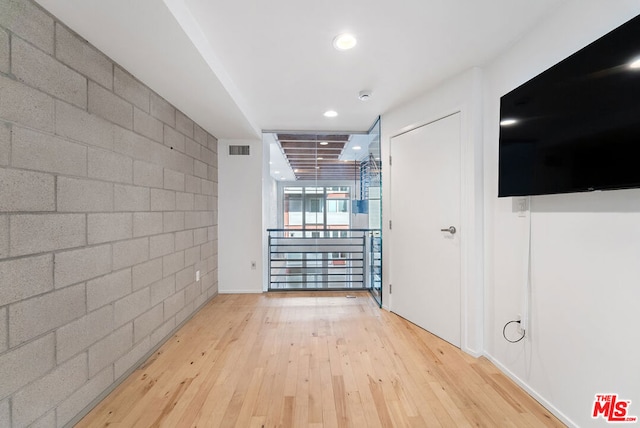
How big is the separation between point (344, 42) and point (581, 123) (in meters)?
1.41

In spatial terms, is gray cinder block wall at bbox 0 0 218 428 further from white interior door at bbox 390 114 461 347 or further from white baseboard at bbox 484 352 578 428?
white baseboard at bbox 484 352 578 428

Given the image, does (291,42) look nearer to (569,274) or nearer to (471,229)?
(471,229)

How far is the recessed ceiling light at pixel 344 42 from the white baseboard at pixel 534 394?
2.53 meters

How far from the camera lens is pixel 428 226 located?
94.7 inches

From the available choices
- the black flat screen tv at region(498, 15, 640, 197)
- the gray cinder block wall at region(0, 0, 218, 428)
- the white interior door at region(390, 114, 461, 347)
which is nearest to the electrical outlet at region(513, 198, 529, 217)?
the black flat screen tv at region(498, 15, 640, 197)

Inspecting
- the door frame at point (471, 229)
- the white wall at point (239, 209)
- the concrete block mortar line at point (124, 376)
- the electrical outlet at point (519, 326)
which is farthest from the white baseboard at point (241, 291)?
the electrical outlet at point (519, 326)

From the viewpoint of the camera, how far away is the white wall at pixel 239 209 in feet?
11.7

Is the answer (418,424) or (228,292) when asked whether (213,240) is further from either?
(418,424)

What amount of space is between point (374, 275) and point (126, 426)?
2807mm

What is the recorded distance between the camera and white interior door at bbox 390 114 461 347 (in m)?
2.17

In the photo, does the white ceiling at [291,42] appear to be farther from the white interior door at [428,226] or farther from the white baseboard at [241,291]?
the white baseboard at [241,291]

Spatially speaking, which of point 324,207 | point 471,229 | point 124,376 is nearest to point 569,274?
point 471,229

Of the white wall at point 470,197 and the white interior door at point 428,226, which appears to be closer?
the white wall at point 470,197

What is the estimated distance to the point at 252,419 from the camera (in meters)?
1.41
